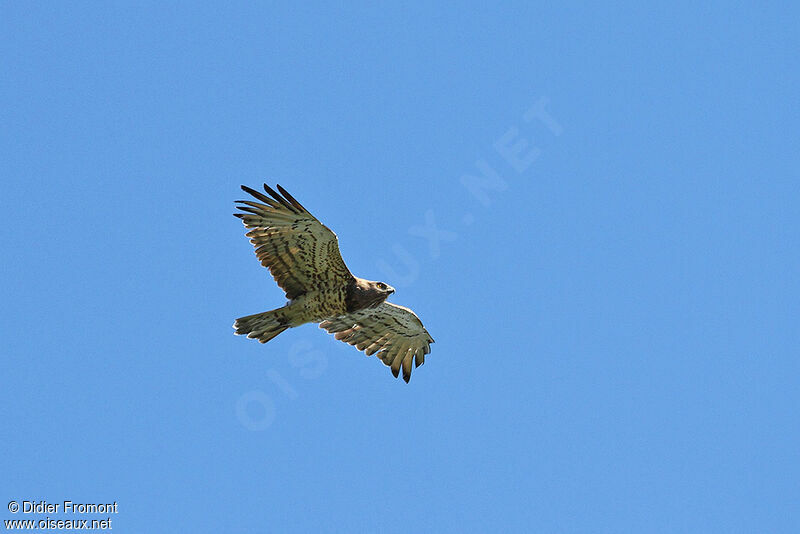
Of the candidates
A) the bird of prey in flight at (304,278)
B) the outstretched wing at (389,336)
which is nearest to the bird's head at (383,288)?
the bird of prey in flight at (304,278)

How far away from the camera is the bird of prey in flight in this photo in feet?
51.9

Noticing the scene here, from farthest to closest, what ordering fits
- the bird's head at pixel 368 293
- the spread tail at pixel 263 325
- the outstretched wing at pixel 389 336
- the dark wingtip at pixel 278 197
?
the outstretched wing at pixel 389 336, the bird's head at pixel 368 293, the spread tail at pixel 263 325, the dark wingtip at pixel 278 197

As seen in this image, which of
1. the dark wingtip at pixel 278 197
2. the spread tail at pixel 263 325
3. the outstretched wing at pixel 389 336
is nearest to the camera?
the dark wingtip at pixel 278 197

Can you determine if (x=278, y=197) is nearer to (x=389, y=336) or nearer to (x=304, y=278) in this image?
(x=304, y=278)

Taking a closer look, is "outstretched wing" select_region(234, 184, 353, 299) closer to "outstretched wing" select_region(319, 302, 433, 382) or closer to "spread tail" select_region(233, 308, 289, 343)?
"spread tail" select_region(233, 308, 289, 343)

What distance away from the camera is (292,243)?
16.1 metres

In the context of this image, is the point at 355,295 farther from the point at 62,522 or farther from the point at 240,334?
the point at 62,522

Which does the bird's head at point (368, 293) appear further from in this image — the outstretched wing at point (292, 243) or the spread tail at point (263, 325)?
the spread tail at point (263, 325)

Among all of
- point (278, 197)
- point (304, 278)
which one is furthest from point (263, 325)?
point (278, 197)

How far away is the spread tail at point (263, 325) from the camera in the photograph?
629 inches

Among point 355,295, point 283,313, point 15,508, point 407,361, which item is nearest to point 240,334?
point 283,313

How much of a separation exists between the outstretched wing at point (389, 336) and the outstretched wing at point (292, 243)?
1425 mm

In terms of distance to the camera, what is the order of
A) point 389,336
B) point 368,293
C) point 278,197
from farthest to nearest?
1. point 389,336
2. point 368,293
3. point 278,197

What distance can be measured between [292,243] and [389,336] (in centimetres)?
295
